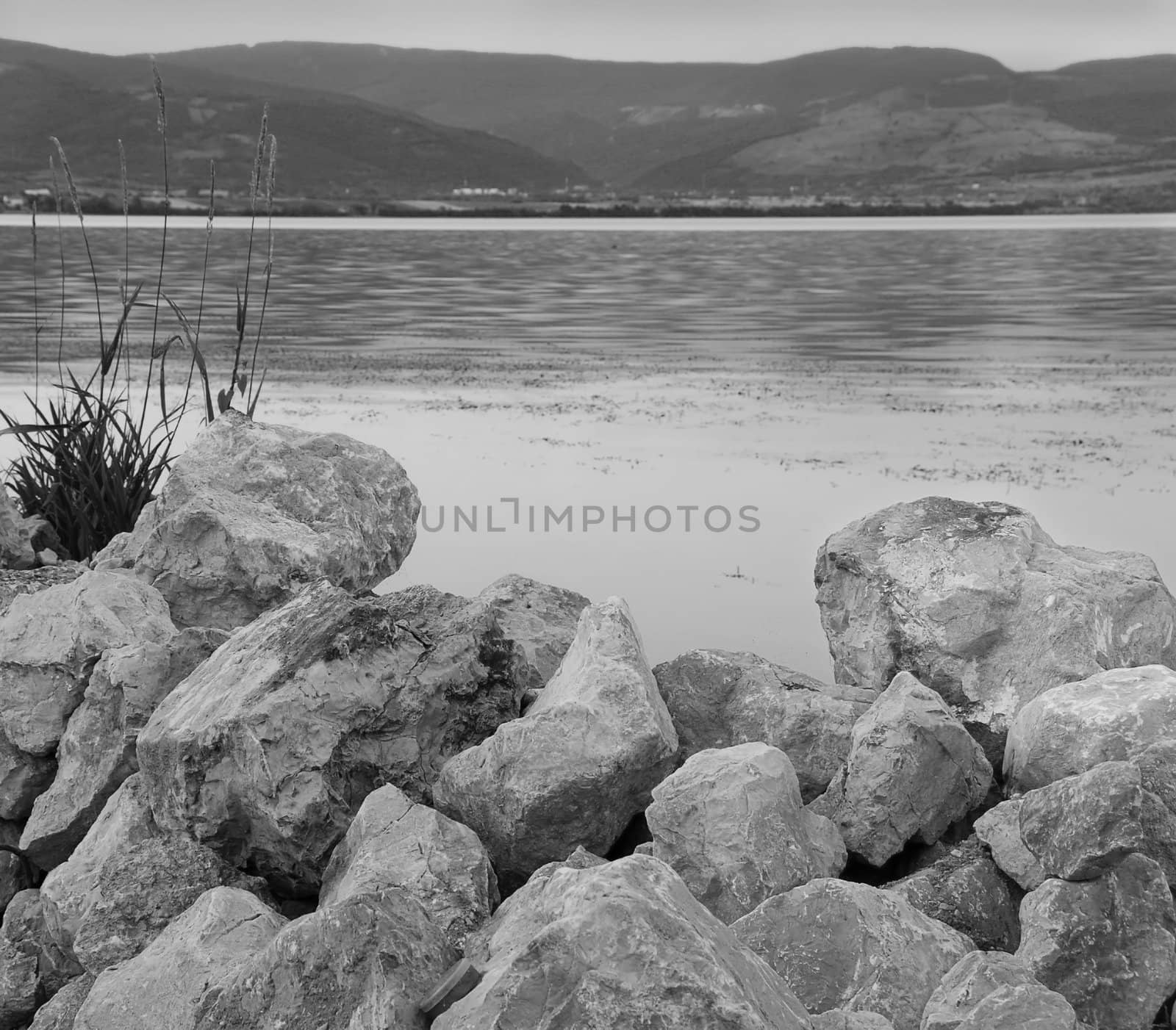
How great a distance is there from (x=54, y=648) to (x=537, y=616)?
6.01ft

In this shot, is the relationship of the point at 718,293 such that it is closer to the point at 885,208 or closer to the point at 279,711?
the point at 279,711

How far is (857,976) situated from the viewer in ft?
10.9

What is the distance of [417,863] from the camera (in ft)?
11.8

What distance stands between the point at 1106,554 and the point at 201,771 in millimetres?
3734

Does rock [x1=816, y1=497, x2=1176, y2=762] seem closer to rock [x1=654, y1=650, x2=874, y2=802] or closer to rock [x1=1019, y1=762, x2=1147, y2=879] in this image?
rock [x1=654, y1=650, x2=874, y2=802]

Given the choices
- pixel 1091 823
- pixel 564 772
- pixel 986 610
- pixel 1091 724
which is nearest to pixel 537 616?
pixel 564 772

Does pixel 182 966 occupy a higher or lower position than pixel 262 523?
lower

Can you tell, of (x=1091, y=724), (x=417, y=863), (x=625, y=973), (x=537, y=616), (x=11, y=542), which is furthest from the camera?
(x=11, y=542)

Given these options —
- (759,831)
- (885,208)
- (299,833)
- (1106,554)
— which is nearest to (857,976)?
(759,831)

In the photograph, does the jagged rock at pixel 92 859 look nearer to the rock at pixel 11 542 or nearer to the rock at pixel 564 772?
the rock at pixel 564 772

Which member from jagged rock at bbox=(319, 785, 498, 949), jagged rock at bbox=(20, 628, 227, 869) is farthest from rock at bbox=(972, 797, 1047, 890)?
jagged rock at bbox=(20, 628, 227, 869)

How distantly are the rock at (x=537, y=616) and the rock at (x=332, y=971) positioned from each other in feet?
6.68

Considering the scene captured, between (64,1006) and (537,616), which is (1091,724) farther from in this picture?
(64,1006)

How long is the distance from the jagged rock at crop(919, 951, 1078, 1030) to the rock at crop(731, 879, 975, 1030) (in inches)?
5.6
